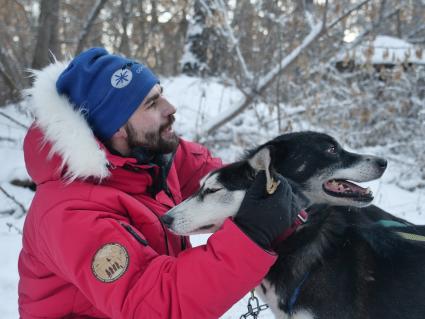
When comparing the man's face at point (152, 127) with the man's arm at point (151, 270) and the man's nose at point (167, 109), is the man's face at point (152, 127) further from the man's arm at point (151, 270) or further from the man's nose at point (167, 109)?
the man's arm at point (151, 270)

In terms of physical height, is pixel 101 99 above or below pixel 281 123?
above

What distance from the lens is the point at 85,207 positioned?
6.03ft

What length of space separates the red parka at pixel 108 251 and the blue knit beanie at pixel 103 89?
0.12 m

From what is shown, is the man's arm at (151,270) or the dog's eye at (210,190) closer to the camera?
the man's arm at (151,270)

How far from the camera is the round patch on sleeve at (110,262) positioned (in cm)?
169

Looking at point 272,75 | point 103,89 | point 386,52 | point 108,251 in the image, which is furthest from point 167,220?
point 386,52

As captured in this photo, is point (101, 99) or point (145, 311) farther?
point (101, 99)

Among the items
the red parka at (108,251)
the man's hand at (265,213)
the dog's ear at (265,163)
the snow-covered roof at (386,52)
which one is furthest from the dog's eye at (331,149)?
the snow-covered roof at (386,52)

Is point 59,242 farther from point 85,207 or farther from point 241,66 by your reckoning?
point 241,66

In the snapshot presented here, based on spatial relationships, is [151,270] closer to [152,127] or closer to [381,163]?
[152,127]

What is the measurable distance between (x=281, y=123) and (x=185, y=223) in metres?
4.49

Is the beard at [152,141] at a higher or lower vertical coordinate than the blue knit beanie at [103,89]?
lower

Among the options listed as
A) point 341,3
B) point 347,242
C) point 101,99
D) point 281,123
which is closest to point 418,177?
point 281,123

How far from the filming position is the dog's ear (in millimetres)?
1779
